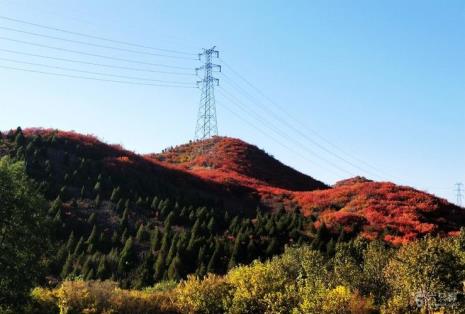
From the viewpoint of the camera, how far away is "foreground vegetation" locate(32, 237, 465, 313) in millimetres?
20219

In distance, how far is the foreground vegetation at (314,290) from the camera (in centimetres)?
2022

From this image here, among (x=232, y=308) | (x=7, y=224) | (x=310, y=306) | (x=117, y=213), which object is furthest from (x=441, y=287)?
(x=117, y=213)

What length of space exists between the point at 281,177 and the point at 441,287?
50607mm

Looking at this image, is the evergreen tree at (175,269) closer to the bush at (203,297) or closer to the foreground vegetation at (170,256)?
the foreground vegetation at (170,256)

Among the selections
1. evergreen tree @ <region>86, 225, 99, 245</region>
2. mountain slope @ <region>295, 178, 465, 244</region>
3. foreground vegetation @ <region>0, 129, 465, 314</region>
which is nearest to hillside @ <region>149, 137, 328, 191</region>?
mountain slope @ <region>295, 178, 465, 244</region>

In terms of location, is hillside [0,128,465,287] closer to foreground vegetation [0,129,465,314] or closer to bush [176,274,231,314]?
foreground vegetation [0,129,465,314]

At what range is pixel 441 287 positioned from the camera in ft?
65.9

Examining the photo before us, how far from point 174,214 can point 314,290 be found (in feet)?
65.3

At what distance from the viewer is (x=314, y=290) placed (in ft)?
71.0

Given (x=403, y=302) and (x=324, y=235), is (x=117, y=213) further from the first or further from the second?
(x=403, y=302)

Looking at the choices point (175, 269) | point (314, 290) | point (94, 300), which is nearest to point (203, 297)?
point (94, 300)

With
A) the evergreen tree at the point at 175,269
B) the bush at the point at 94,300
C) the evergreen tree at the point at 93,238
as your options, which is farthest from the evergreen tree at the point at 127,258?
the bush at the point at 94,300

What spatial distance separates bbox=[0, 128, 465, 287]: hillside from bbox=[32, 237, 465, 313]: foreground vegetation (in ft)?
10.4

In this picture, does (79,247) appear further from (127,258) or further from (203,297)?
(203,297)
